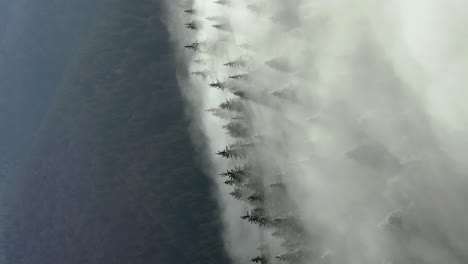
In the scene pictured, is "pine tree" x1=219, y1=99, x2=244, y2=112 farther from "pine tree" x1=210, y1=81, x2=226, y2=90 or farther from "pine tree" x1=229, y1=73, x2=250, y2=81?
"pine tree" x1=229, y1=73, x2=250, y2=81

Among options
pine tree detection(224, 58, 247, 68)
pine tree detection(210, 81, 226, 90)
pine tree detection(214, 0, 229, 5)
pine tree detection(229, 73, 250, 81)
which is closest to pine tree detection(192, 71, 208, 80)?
pine tree detection(210, 81, 226, 90)

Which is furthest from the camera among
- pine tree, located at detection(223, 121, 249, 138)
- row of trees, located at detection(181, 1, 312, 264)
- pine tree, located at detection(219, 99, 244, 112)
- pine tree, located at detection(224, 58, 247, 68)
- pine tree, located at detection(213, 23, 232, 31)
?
pine tree, located at detection(213, 23, 232, 31)

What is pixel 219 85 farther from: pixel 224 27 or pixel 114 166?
pixel 114 166

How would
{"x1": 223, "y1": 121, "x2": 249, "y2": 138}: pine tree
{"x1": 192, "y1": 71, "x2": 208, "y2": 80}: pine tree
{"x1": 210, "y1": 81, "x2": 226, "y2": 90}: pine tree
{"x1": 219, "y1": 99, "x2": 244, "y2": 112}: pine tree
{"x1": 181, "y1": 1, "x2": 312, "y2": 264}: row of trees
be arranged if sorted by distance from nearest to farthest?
{"x1": 181, "y1": 1, "x2": 312, "y2": 264}: row of trees, {"x1": 223, "y1": 121, "x2": 249, "y2": 138}: pine tree, {"x1": 219, "y1": 99, "x2": 244, "y2": 112}: pine tree, {"x1": 210, "y1": 81, "x2": 226, "y2": 90}: pine tree, {"x1": 192, "y1": 71, "x2": 208, "y2": 80}: pine tree

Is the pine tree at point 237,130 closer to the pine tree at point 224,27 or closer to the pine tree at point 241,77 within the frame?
the pine tree at point 241,77

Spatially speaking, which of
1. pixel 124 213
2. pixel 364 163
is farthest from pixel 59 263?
pixel 364 163

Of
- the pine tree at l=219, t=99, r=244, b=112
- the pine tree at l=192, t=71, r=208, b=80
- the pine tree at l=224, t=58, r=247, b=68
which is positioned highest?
the pine tree at l=192, t=71, r=208, b=80

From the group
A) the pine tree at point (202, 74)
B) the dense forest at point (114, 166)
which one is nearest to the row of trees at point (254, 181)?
the pine tree at point (202, 74)

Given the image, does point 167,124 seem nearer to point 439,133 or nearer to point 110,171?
point 110,171
